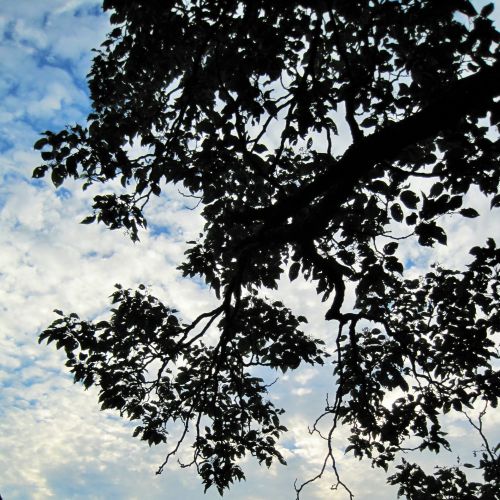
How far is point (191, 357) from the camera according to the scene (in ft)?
20.2

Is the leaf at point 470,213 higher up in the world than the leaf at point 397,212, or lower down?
lower down

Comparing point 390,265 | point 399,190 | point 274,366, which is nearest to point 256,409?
point 274,366

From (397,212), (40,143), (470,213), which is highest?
(40,143)

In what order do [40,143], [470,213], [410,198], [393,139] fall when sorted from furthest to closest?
[40,143] → [410,198] → [470,213] → [393,139]

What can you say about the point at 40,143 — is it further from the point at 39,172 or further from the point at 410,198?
the point at 410,198

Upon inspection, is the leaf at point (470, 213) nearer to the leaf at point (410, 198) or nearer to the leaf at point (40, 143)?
the leaf at point (410, 198)

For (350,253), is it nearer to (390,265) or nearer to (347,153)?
(390,265)

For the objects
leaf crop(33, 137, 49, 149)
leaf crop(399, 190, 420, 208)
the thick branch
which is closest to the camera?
the thick branch

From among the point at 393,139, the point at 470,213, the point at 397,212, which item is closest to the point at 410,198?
the point at 397,212

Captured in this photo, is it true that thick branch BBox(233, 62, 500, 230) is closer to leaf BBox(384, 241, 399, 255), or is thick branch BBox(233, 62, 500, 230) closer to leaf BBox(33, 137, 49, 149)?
leaf BBox(384, 241, 399, 255)

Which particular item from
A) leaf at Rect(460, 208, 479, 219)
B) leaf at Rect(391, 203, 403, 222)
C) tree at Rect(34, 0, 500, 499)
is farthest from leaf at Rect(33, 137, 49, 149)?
leaf at Rect(460, 208, 479, 219)

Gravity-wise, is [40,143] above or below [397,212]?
above

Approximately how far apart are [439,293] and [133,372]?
4.46 meters

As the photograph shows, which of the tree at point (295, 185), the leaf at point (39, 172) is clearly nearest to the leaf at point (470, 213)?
the tree at point (295, 185)
